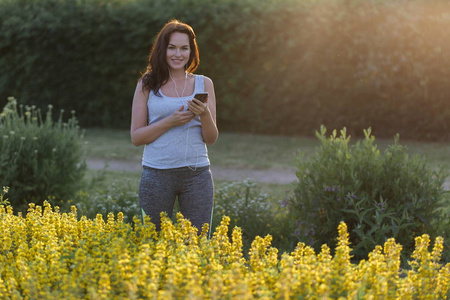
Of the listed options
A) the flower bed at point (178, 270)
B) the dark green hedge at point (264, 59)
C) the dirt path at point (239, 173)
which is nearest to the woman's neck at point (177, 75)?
the flower bed at point (178, 270)

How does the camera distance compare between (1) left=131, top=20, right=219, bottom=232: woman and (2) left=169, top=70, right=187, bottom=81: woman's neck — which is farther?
(2) left=169, top=70, right=187, bottom=81: woman's neck

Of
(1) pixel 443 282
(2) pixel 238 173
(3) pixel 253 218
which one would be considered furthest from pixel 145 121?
(2) pixel 238 173

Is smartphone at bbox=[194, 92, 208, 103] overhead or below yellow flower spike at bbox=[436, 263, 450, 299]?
overhead

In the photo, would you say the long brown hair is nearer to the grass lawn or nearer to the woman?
the woman

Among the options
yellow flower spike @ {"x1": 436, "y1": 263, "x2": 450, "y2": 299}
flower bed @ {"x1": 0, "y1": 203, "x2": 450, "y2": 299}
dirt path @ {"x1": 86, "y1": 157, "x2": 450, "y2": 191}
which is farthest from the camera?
dirt path @ {"x1": 86, "y1": 157, "x2": 450, "y2": 191}

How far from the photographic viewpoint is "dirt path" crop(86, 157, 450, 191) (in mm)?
8727

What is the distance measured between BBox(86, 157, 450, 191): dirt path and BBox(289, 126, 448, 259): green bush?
133 inches

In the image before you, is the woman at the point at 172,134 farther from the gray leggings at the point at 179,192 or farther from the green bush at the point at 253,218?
the green bush at the point at 253,218

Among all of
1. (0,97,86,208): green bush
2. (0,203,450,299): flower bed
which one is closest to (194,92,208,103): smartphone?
(0,203,450,299): flower bed

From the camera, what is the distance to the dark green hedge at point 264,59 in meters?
11.2

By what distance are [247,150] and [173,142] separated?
753cm

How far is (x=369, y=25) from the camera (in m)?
11.2

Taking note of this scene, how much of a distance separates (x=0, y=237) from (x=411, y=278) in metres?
2.12

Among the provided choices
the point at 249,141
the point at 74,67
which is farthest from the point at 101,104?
the point at 249,141
